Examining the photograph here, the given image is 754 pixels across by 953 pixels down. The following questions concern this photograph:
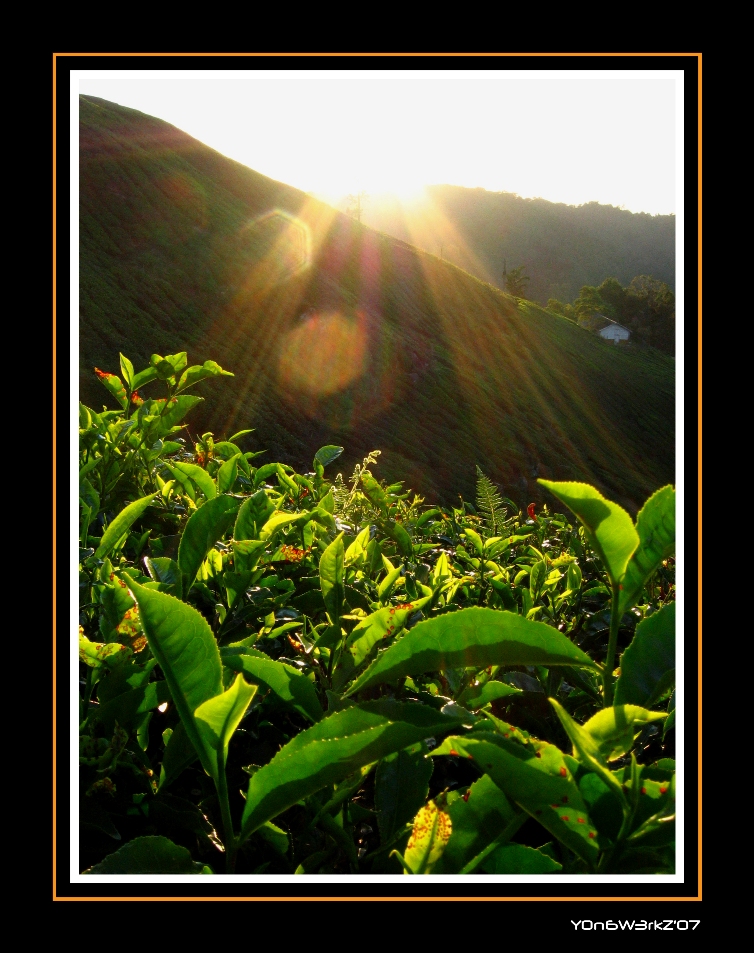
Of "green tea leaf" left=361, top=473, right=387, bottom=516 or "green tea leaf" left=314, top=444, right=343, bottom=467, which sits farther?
"green tea leaf" left=314, top=444, right=343, bottom=467

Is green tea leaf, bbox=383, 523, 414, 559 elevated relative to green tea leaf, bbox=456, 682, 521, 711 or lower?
elevated

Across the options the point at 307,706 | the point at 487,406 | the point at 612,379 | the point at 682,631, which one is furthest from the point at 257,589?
the point at 612,379

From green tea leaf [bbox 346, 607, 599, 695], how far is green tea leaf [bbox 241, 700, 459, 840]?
0.19 feet

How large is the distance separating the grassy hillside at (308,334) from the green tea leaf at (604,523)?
33.8 ft

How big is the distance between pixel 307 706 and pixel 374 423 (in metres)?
15.5

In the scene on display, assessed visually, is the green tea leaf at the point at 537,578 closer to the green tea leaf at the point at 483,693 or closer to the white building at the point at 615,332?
the green tea leaf at the point at 483,693

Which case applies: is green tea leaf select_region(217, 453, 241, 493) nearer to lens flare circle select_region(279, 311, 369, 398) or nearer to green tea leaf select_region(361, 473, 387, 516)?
green tea leaf select_region(361, 473, 387, 516)

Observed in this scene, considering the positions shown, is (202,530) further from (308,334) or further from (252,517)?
(308,334)

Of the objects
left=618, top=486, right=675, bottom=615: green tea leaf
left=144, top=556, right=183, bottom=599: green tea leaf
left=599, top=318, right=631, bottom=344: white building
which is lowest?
left=144, top=556, right=183, bottom=599: green tea leaf

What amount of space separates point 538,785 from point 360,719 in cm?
19

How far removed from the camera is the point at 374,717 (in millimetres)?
730

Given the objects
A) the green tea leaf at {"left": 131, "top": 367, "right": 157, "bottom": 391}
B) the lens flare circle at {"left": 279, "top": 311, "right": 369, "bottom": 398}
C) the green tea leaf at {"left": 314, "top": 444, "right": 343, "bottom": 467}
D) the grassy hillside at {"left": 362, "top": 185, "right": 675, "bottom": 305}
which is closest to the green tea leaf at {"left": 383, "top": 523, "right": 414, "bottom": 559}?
the green tea leaf at {"left": 314, "top": 444, "right": 343, "bottom": 467}

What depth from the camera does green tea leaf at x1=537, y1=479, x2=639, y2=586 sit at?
2.72 feet

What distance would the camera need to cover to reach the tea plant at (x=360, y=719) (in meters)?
0.73
